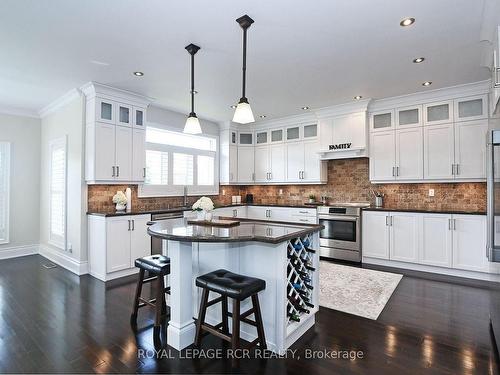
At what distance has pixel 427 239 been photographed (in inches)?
170

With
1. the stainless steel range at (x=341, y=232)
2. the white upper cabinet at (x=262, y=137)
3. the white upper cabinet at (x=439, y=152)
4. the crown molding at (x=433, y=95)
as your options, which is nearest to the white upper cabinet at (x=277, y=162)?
the white upper cabinet at (x=262, y=137)

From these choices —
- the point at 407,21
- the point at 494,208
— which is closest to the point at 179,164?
the point at 407,21

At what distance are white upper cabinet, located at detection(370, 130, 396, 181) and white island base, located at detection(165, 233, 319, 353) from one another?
115 inches

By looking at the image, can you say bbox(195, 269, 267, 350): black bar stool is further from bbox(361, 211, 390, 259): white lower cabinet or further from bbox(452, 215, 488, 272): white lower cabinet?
bbox(452, 215, 488, 272): white lower cabinet

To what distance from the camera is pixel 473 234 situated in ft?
13.1

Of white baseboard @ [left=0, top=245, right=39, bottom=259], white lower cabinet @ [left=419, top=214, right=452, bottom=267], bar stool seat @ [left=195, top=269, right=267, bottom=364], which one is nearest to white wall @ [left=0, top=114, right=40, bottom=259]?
white baseboard @ [left=0, top=245, right=39, bottom=259]

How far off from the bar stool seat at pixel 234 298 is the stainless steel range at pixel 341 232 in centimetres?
295

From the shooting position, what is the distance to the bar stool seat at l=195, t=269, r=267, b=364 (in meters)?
2.07

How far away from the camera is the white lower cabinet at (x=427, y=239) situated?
4.00 m

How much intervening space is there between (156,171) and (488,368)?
4.95 meters

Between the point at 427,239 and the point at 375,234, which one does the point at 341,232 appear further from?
the point at 427,239

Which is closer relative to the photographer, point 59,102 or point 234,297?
point 234,297

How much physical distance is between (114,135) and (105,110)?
0.38 m

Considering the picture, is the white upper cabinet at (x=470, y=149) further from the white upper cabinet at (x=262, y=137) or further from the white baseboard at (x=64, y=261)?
the white baseboard at (x=64, y=261)
